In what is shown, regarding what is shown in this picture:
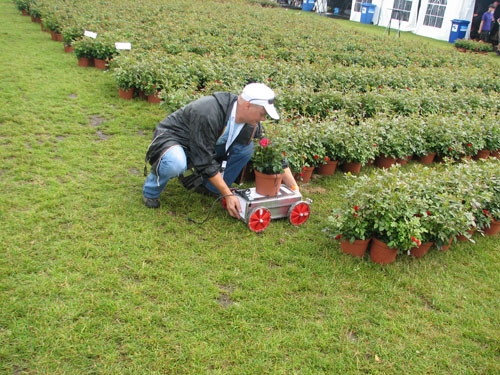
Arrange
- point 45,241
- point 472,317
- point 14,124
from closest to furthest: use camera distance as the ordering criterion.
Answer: point 472,317 < point 45,241 < point 14,124

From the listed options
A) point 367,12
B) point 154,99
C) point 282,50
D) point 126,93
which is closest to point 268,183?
point 154,99

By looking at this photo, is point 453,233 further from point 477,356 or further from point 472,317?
point 477,356

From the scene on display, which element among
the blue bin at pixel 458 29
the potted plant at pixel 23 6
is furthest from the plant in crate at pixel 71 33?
the blue bin at pixel 458 29

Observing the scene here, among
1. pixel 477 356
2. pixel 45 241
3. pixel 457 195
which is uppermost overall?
pixel 457 195

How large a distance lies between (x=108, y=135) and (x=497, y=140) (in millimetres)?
5700

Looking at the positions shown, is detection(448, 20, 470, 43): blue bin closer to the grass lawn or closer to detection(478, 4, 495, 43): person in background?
detection(478, 4, 495, 43): person in background

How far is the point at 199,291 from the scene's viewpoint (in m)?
3.20

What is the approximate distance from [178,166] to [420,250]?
2355 mm

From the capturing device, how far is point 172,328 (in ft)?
9.31

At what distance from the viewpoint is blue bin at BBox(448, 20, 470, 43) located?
68.6 feet

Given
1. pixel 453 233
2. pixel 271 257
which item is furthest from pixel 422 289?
pixel 271 257

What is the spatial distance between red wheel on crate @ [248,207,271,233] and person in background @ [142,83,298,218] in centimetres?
14

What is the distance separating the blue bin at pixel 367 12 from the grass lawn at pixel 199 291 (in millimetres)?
25208

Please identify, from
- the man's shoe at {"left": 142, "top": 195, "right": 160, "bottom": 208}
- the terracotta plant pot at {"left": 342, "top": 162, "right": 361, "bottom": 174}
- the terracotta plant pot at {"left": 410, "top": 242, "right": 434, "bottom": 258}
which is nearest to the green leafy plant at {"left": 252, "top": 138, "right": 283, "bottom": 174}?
the man's shoe at {"left": 142, "top": 195, "right": 160, "bottom": 208}
